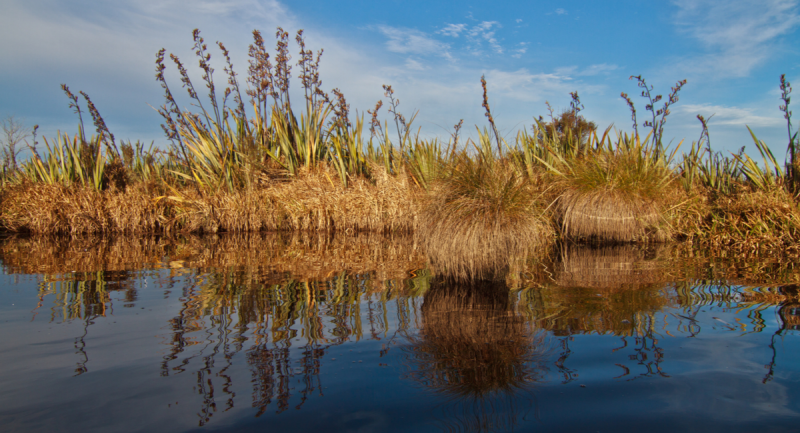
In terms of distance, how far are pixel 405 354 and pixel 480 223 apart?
2.25 meters

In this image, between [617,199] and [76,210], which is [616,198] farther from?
[76,210]

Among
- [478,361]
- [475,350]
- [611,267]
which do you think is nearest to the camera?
[478,361]

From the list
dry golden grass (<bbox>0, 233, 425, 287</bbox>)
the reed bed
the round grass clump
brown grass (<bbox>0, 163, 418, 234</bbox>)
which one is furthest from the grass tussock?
the reed bed

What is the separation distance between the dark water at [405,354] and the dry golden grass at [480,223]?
0.28 metres

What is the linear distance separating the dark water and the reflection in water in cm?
1

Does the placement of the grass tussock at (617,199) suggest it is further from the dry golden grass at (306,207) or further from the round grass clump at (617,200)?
the dry golden grass at (306,207)

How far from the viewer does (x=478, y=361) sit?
2.46 metres

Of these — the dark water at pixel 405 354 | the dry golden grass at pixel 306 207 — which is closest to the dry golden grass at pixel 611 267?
the dark water at pixel 405 354

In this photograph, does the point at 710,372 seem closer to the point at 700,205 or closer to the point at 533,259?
the point at 533,259

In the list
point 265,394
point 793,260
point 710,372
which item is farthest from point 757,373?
point 793,260

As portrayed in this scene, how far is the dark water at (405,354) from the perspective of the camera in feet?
6.33

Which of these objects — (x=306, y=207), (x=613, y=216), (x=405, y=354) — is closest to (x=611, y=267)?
(x=613, y=216)

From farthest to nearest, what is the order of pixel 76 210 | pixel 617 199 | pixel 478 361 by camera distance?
1. pixel 76 210
2. pixel 617 199
3. pixel 478 361

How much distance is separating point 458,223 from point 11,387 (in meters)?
3.70
